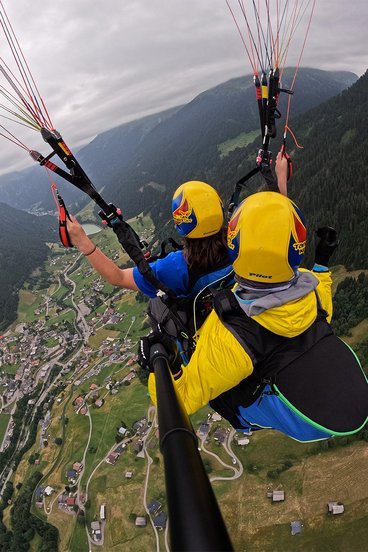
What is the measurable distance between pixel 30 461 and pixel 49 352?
3697 cm

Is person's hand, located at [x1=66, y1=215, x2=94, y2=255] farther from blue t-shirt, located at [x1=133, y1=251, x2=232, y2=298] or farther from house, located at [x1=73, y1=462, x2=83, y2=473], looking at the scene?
house, located at [x1=73, y1=462, x2=83, y2=473]

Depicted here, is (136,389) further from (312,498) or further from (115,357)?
(312,498)

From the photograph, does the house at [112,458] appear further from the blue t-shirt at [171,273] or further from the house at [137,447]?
the blue t-shirt at [171,273]

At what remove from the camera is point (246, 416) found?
147 inches

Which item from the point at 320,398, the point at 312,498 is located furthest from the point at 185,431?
the point at 312,498

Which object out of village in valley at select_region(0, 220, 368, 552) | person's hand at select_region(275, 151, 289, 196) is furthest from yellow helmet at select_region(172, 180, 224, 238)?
village in valley at select_region(0, 220, 368, 552)

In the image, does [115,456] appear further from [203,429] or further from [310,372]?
[310,372]

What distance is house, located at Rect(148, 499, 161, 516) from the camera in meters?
30.8

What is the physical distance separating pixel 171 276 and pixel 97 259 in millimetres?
1040

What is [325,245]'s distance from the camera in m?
4.11

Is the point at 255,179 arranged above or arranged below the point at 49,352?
above

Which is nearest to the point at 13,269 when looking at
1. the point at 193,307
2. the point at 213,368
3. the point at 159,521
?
the point at 159,521

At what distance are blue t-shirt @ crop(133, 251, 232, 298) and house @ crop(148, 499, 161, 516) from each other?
34.5 meters

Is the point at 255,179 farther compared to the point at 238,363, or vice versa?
the point at 255,179
